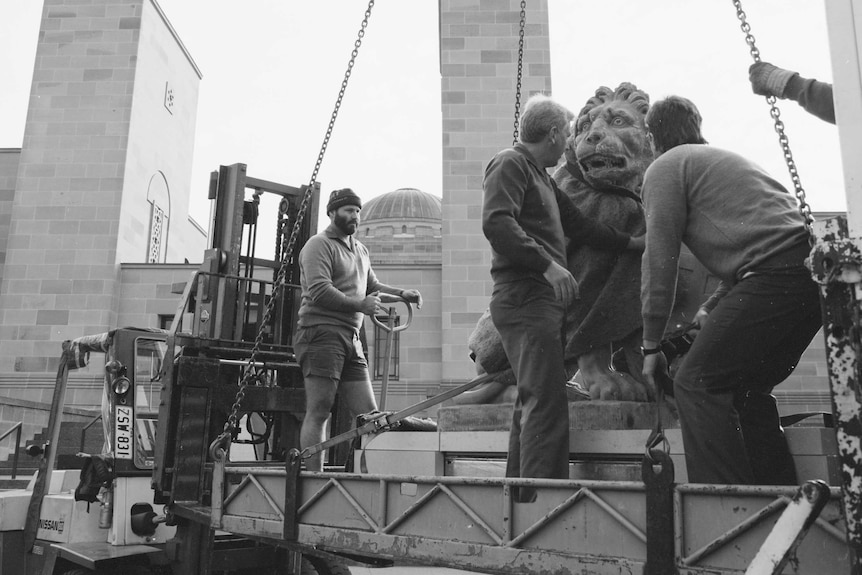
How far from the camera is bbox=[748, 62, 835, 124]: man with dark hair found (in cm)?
283

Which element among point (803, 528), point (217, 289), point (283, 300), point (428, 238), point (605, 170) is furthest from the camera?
point (428, 238)

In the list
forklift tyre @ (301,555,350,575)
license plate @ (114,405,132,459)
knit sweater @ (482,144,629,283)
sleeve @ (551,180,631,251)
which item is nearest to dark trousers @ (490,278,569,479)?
knit sweater @ (482,144,629,283)

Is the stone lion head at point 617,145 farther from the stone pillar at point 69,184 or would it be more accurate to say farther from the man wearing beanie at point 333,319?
the stone pillar at point 69,184

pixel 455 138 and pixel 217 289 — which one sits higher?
pixel 455 138

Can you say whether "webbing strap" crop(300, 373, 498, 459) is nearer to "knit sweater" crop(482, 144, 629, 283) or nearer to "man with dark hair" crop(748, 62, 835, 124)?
"knit sweater" crop(482, 144, 629, 283)

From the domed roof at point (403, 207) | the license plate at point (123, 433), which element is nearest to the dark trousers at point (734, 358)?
the license plate at point (123, 433)

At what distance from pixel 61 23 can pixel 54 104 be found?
6.60 ft

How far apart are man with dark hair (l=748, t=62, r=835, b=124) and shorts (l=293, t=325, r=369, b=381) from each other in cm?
291

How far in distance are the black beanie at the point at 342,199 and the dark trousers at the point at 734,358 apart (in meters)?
2.99

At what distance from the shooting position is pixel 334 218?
524 centimetres

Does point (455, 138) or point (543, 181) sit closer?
point (543, 181)

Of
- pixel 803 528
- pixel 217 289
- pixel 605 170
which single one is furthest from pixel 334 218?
pixel 803 528

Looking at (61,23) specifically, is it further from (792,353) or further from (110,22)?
(792,353)

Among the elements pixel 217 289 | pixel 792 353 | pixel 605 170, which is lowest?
pixel 792 353
